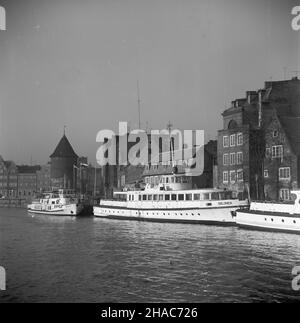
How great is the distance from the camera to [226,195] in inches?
1991

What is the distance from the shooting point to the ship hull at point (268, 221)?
38.7 meters

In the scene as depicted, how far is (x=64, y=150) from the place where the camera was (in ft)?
425

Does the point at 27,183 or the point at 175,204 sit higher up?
the point at 27,183

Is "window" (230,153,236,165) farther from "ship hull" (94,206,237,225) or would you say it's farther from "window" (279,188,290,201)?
"ship hull" (94,206,237,225)

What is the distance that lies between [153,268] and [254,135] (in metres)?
35.9

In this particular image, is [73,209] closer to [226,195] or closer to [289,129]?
[226,195]

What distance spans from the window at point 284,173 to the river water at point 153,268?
49.4ft

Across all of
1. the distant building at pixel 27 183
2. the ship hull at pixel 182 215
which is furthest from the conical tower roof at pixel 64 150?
the ship hull at pixel 182 215

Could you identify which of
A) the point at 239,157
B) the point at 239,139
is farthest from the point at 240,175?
the point at 239,139

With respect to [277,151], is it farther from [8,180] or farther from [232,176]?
[8,180]

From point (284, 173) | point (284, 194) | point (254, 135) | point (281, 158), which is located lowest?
point (284, 194)

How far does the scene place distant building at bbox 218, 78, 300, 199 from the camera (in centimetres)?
5562

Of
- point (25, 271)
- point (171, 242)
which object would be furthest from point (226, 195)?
point (25, 271)
